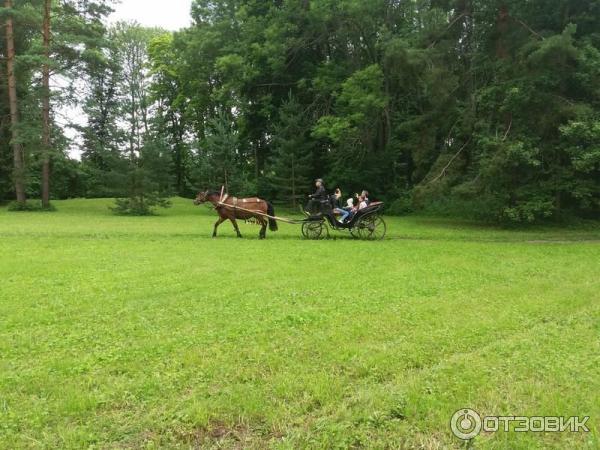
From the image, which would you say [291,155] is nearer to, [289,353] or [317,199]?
[317,199]

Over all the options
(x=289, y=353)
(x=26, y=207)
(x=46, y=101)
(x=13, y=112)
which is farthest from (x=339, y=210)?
(x=13, y=112)

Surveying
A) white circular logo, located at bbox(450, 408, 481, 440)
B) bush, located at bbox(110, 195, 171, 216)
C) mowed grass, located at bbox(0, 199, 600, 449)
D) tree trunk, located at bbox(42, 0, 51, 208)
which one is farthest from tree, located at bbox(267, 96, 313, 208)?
white circular logo, located at bbox(450, 408, 481, 440)

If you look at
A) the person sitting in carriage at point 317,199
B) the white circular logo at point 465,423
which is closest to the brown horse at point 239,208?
the person sitting in carriage at point 317,199

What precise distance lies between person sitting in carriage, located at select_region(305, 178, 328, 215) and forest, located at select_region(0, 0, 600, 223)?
6.29 meters

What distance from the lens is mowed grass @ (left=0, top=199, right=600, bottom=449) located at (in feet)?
11.1

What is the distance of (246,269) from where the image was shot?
381 inches

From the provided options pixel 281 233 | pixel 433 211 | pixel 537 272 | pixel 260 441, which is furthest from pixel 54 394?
pixel 433 211

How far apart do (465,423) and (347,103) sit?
26.9 metres

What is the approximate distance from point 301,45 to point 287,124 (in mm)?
5132

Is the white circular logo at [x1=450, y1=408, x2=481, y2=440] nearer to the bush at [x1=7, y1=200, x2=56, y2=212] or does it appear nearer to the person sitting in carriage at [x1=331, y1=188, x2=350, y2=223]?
the person sitting in carriage at [x1=331, y1=188, x2=350, y2=223]

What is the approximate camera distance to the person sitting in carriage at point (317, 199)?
608 inches

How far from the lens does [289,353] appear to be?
4.77 m

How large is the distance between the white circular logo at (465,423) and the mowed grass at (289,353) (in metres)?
0.06

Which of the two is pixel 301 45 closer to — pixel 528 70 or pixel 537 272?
pixel 528 70
